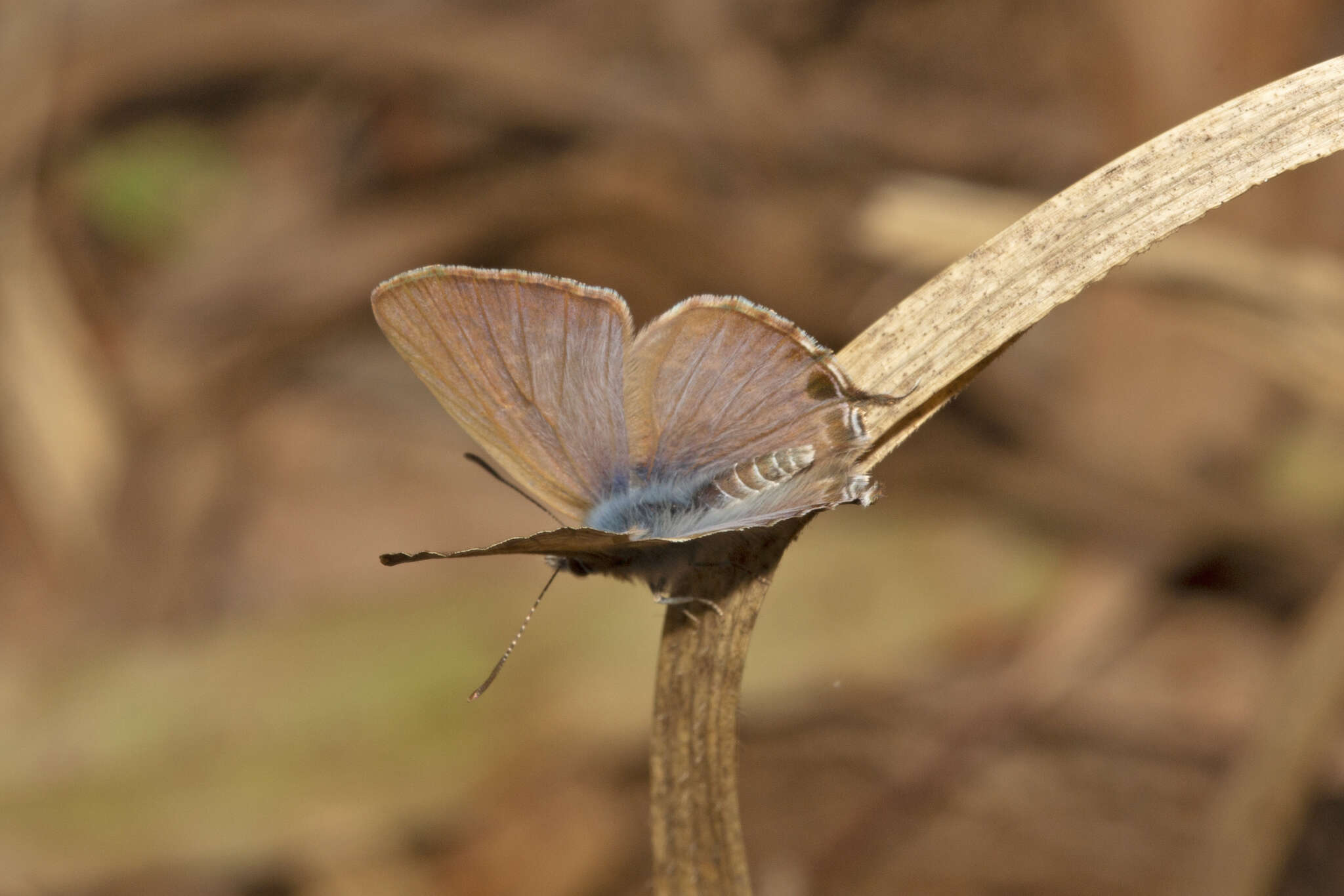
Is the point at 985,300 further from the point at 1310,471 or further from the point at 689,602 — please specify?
the point at 1310,471

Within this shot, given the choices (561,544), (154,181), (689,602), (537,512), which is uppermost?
(154,181)

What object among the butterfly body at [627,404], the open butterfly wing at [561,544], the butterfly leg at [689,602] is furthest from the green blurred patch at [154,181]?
the butterfly leg at [689,602]

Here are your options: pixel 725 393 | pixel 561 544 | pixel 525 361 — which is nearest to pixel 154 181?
pixel 525 361

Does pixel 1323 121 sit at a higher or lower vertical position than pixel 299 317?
lower

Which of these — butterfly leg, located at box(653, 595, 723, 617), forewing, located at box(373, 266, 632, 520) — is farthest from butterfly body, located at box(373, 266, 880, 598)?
butterfly leg, located at box(653, 595, 723, 617)

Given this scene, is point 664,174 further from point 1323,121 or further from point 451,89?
point 1323,121

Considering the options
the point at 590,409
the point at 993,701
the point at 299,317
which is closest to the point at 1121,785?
the point at 993,701
